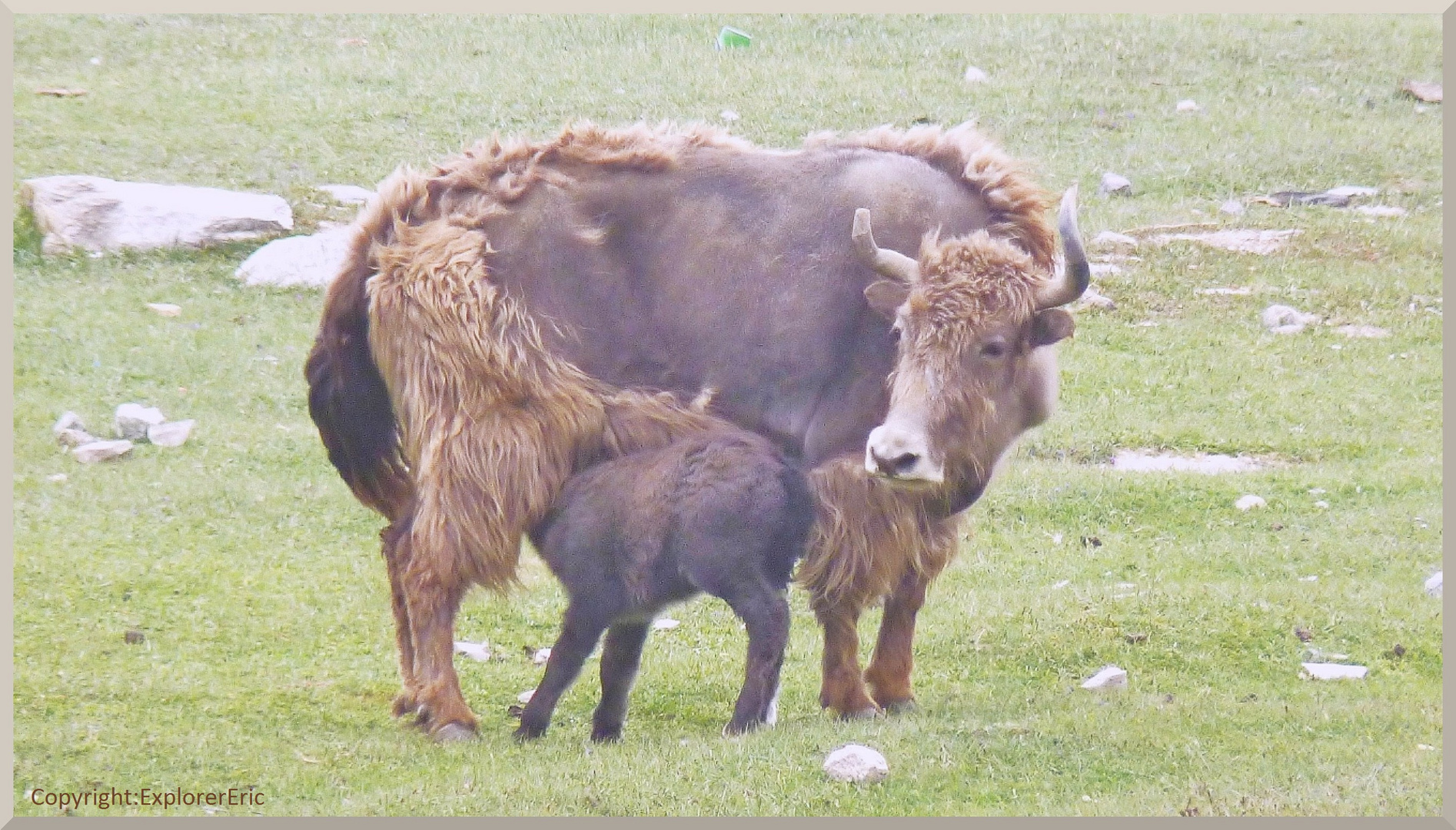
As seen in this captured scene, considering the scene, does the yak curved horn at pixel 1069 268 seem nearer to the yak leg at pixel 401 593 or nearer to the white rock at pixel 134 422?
the yak leg at pixel 401 593

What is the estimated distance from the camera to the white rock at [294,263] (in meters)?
13.2

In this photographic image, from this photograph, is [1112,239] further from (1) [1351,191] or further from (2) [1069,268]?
(2) [1069,268]

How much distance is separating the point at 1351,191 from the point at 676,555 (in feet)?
38.2

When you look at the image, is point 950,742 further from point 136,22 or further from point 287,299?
point 136,22

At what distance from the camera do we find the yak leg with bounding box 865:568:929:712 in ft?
22.5

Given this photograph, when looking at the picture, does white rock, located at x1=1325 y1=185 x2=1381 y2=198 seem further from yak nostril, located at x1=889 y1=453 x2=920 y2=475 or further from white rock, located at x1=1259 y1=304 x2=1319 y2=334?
yak nostril, located at x1=889 y1=453 x2=920 y2=475

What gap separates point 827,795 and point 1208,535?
4.47m

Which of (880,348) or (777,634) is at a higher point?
(880,348)

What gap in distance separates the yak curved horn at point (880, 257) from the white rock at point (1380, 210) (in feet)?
34.3

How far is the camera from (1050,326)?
252 inches

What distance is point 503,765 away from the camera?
19.1ft

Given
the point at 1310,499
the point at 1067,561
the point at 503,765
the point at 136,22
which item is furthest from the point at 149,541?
the point at 136,22

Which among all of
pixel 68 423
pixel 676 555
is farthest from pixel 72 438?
pixel 676 555

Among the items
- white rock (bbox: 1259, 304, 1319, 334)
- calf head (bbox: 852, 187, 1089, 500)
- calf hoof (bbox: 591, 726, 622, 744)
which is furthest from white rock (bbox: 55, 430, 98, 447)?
white rock (bbox: 1259, 304, 1319, 334)
